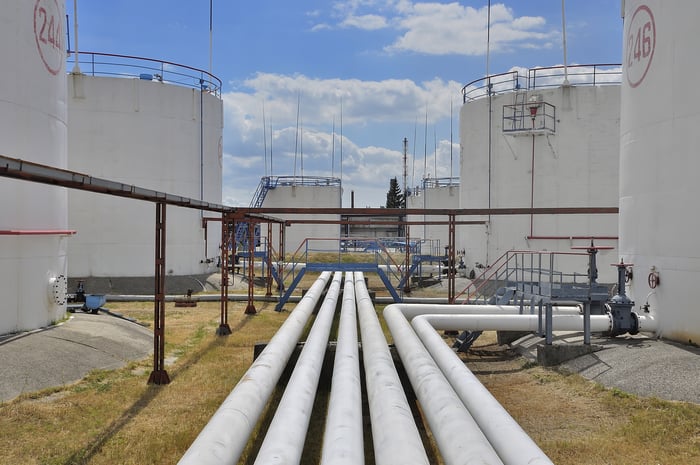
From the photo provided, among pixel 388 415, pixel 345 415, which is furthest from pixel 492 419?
pixel 345 415

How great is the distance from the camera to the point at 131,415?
8.22m

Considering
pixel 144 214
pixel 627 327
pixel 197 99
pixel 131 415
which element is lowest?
pixel 131 415

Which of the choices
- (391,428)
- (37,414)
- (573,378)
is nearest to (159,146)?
(37,414)

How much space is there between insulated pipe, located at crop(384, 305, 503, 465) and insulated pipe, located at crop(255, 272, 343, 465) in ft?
4.35

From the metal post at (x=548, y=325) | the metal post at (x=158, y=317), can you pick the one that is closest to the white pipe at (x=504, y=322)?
the metal post at (x=548, y=325)

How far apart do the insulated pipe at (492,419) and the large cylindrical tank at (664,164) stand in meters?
5.41

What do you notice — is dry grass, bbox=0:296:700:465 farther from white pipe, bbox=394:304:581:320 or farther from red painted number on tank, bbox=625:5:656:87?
red painted number on tank, bbox=625:5:656:87

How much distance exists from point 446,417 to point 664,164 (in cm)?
828

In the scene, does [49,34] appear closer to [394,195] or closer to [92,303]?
[92,303]

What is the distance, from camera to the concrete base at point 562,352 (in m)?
10.9

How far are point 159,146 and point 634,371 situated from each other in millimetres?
20098

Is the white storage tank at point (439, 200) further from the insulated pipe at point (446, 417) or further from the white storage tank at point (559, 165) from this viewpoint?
the insulated pipe at point (446, 417)

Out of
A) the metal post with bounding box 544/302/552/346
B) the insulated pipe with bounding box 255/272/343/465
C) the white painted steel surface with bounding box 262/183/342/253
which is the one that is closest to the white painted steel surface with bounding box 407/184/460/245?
the white painted steel surface with bounding box 262/183/342/253

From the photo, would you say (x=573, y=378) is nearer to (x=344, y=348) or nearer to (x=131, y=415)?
(x=344, y=348)
